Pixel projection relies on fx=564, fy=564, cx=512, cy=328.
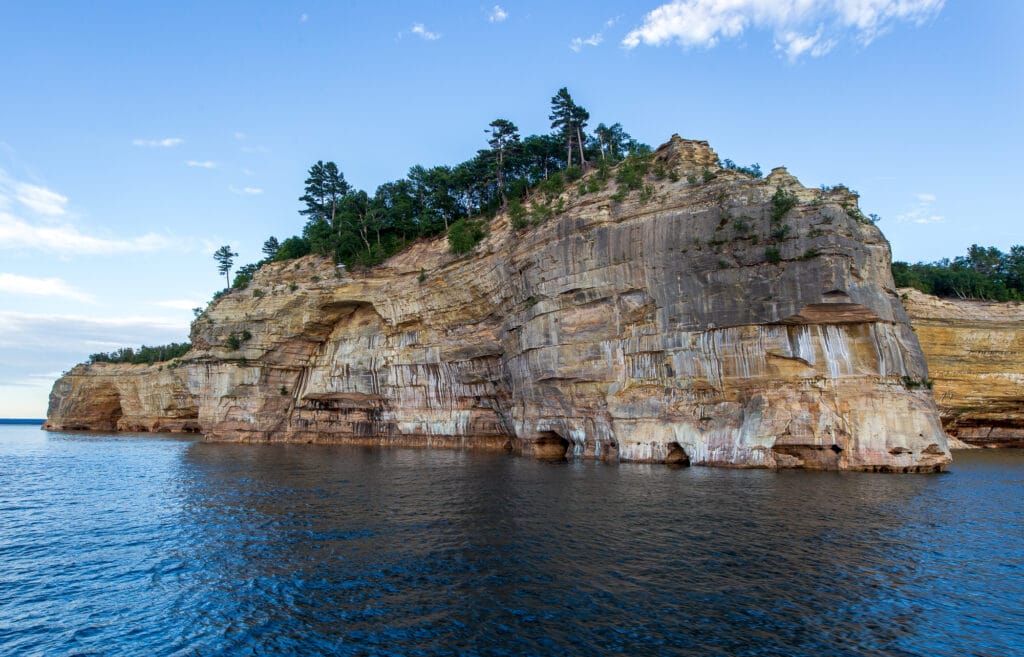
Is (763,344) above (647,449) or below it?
above

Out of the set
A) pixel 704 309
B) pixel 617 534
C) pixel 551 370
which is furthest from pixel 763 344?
pixel 617 534

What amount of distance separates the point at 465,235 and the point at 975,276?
170ft

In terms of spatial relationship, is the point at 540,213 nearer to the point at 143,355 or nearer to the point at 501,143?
the point at 501,143

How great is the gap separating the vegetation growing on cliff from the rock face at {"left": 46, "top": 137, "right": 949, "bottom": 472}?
28.1m

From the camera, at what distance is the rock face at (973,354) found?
47312 mm

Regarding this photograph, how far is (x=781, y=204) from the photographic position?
3238cm

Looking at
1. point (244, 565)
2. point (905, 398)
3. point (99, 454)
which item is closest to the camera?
point (244, 565)

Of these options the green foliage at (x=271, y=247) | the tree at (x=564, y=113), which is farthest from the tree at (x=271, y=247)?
the tree at (x=564, y=113)

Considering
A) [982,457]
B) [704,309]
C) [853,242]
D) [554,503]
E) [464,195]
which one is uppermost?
[464,195]

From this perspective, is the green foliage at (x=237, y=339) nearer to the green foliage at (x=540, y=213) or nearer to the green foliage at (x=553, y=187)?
the green foliage at (x=540, y=213)

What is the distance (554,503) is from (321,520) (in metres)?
8.66

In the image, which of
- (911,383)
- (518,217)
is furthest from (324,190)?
(911,383)

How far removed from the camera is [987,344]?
156ft

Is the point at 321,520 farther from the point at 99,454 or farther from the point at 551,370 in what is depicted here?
the point at 99,454
